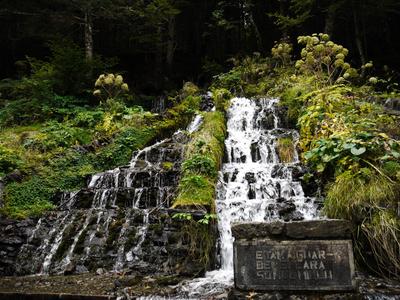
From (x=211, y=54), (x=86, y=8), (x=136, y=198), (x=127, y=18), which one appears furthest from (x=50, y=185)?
(x=211, y=54)

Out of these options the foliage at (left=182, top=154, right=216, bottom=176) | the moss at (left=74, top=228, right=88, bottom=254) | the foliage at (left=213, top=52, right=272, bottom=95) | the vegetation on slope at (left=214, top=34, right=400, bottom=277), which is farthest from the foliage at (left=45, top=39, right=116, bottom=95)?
the moss at (left=74, top=228, right=88, bottom=254)

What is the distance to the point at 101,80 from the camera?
44.8 feet

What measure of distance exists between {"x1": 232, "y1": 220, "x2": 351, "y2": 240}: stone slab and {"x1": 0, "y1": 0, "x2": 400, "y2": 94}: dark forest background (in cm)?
1355

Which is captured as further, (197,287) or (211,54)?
(211,54)

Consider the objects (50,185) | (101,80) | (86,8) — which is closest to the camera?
(50,185)

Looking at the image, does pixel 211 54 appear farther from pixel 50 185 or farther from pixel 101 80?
pixel 50 185

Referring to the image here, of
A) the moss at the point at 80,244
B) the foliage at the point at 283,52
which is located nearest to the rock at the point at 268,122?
the foliage at the point at 283,52

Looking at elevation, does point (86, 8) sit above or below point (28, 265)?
above

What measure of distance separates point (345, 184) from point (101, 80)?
1006 centimetres

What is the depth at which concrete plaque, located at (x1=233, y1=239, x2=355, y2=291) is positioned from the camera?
A: 13.9ft

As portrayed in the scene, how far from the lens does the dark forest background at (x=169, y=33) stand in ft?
57.9

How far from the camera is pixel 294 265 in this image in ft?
14.2

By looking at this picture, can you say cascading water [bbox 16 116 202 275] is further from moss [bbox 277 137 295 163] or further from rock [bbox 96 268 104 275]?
moss [bbox 277 137 295 163]

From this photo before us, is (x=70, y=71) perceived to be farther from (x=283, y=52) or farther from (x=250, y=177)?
(x=250, y=177)
